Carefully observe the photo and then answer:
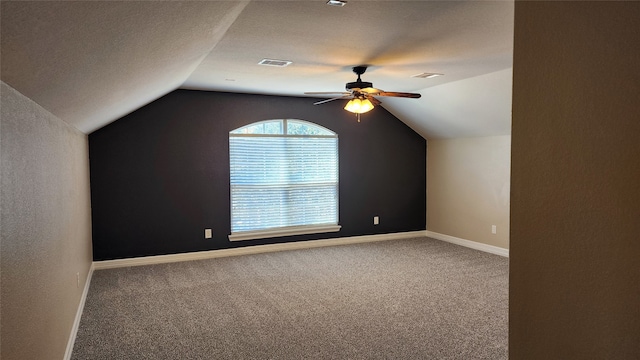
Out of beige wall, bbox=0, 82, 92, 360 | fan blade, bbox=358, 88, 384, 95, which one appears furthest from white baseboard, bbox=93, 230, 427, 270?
fan blade, bbox=358, 88, 384, 95

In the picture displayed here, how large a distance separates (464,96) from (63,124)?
4.58 m

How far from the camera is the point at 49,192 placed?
2.55 metres

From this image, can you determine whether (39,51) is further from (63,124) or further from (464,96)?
(464,96)

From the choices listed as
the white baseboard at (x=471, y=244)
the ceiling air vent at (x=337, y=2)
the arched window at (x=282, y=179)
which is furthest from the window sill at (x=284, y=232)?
the ceiling air vent at (x=337, y=2)

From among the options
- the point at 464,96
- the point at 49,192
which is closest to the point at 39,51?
the point at 49,192

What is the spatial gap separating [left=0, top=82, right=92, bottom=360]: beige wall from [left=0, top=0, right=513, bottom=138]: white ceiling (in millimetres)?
169

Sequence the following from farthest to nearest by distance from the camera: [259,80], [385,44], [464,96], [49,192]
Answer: [464,96], [259,80], [385,44], [49,192]

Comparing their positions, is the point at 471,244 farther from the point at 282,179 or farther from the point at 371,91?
the point at 371,91

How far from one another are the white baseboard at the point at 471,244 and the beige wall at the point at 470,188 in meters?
0.05

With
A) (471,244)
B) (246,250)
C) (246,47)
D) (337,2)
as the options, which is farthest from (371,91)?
(471,244)

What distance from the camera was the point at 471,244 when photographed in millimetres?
6758

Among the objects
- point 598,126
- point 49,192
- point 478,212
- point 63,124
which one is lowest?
point 478,212

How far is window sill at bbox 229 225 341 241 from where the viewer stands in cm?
628

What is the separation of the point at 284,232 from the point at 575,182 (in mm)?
5548
